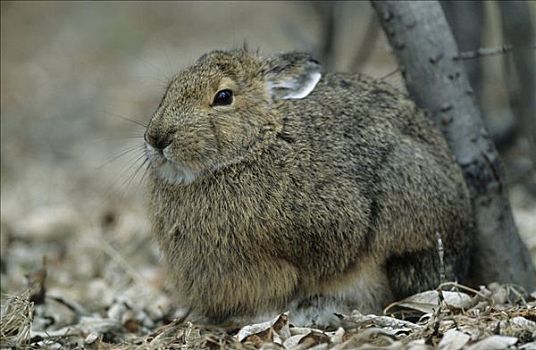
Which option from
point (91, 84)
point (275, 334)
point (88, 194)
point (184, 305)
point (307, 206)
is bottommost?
point (275, 334)

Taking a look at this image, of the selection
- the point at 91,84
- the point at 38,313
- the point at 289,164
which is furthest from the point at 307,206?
the point at 91,84

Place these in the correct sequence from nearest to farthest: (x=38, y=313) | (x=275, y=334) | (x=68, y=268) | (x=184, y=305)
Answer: (x=275, y=334), (x=184, y=305), (x=38, y=313), (x=68, y=268)

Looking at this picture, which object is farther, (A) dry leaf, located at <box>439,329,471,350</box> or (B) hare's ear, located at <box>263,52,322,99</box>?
(B) hare's ear, located at <box>263,52,322,99</box>

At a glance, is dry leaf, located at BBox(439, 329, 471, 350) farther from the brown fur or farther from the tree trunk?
the tree trunk

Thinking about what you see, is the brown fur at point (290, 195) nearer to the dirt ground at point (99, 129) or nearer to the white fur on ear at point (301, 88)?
the white fur on ear at point (301, 88)

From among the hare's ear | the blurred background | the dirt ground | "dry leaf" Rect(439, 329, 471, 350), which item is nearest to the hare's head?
the hare's ear

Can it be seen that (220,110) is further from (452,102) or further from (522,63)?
(522,63)

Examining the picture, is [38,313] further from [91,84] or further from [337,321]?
[91,84]
